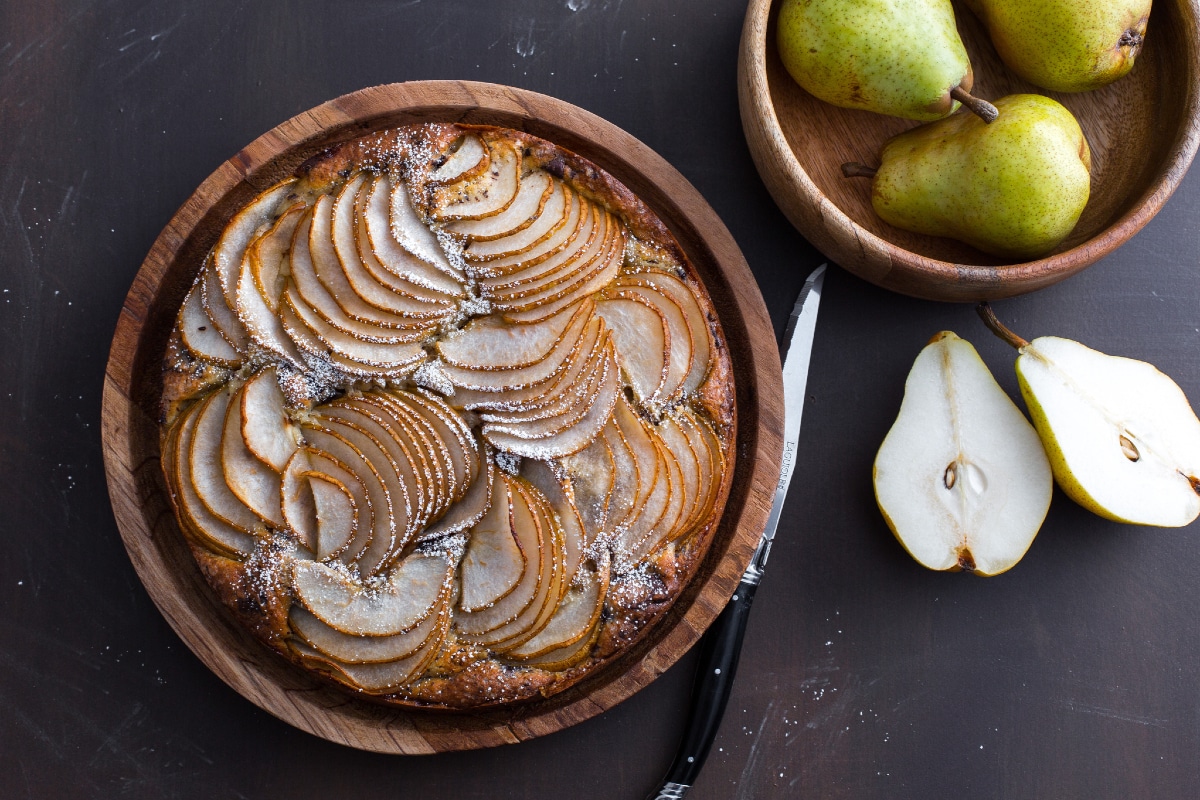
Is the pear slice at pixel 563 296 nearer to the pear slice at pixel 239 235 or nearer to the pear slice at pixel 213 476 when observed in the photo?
the pear slice at pixel 239 235

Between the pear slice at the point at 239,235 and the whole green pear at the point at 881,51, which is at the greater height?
the pear slice at the point at 239,235

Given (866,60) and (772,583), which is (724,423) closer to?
(772,583)

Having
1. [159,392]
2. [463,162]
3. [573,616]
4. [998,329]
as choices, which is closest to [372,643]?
[573,616]

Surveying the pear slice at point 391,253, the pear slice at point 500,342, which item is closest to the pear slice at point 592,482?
the pear slice at point 500,342

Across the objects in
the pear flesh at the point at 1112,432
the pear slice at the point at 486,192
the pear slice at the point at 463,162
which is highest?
the pear slice at the point at 463,162

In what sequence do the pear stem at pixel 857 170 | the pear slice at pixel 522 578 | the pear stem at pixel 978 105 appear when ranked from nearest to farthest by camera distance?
1. the pear slice at pixel 522 578
2. the pear stem at pixel 978 105
3. the pear stem at pixel 857 170

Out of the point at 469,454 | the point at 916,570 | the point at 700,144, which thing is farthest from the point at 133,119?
the point at 916,570

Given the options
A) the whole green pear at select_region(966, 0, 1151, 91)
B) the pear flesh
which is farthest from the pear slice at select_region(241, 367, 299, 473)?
the whole green pear at select_region(966, 0, 1151, 91)
